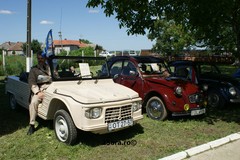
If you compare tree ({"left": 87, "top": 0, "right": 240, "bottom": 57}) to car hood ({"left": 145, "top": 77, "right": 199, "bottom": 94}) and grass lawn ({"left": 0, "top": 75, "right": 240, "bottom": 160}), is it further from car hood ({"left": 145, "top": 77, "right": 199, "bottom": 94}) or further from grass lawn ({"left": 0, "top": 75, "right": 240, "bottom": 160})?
grass lawn ({"left": 0, "top": 75, "right": 240, "bottom": 160})

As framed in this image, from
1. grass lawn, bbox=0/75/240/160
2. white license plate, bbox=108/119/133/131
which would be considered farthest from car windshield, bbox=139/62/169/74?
white license plate, bbox=108/119/133/131

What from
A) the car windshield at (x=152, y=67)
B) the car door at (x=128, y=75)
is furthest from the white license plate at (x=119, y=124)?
the car windshield at (x=152, y=67)

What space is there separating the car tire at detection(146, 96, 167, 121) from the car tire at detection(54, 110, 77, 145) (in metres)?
2.77

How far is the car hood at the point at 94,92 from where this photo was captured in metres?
5.11

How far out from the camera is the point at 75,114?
501cm

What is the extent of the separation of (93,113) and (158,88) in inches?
110

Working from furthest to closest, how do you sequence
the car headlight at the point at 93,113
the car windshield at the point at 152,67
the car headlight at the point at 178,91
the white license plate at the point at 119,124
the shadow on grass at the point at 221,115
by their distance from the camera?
the car windshield at the point at 152,67 < the shadow on grass at the point at 221,115 < the car headlight at the point at 178,91 < the white license plate at the point at 119,124 < the car headlight at the point at 93,113

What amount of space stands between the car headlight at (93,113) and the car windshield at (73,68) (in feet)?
4.61

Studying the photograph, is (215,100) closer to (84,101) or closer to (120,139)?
(120,139)

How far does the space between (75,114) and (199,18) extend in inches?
216

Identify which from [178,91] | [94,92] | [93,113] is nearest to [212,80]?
[178,91]

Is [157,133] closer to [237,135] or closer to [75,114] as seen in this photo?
[237,135]

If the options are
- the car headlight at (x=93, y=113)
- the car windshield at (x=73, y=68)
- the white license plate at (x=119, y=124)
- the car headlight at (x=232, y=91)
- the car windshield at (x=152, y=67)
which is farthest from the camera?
the car headlight at (x=232, y=91)

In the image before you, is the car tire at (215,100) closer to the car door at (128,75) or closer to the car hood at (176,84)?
the car hood at (176,84)
